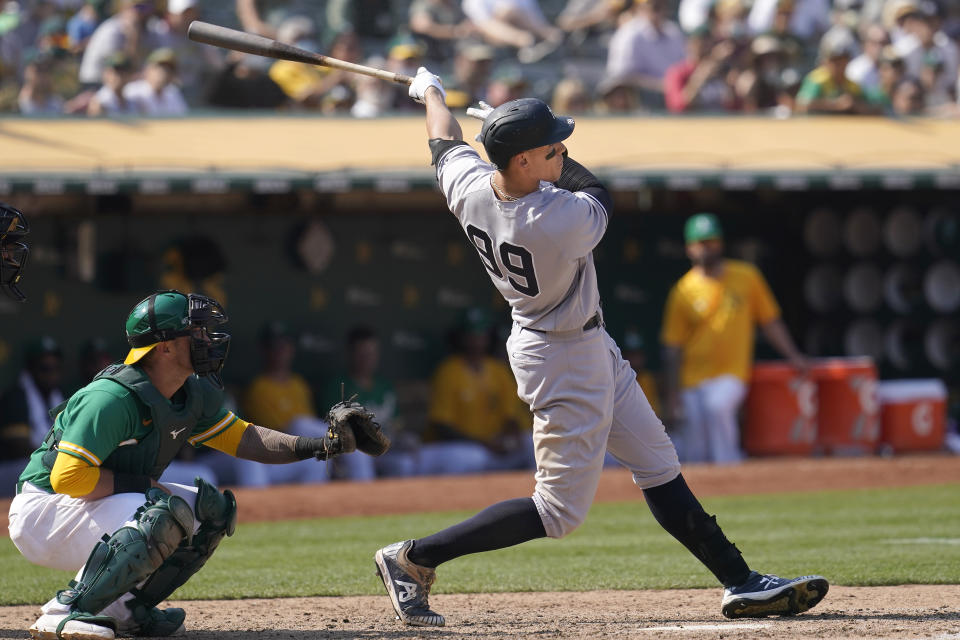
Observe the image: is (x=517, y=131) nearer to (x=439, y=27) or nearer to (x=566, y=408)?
(x=566, y=408)

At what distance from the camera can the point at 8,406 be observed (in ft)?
28.7

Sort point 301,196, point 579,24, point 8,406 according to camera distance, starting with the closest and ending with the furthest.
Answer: point 8,406, point 301,196, point 579,24

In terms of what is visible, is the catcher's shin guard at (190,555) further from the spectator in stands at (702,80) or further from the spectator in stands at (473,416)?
the spectator in stands at (702,80)

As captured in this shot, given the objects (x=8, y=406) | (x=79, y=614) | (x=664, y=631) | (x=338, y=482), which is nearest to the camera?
(x=79, y=614)

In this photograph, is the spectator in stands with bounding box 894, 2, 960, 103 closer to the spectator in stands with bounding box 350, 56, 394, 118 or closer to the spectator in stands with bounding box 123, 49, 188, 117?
the spectator in stands with bounding box 350, 56, 394, 118

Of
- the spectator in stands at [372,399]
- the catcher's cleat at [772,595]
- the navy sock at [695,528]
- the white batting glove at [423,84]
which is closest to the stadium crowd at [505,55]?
the spectator in stands at [372,399]

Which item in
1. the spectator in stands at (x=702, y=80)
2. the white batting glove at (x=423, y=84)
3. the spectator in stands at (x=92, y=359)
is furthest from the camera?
the spectator in stands at (x=702, y=80)

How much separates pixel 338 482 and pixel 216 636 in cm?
529

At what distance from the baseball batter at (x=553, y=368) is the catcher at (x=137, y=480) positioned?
43cm

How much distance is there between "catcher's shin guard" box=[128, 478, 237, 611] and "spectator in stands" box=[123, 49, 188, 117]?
19.6ft

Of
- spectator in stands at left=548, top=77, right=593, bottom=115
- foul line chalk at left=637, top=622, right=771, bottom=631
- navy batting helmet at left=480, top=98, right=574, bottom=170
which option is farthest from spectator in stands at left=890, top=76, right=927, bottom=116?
navy batting helmet at left=480, top=98, right=574, bottom=170

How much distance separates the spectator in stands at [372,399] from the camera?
9.80 metres

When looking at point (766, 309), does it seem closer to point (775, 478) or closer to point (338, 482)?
point (775, 478)

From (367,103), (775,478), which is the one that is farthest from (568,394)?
(367,103)
